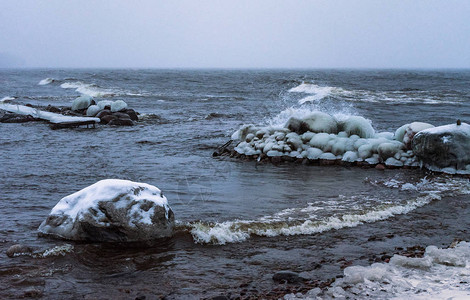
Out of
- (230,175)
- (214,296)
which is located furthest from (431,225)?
(230,175)

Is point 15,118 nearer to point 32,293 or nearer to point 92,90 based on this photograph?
point 32,293

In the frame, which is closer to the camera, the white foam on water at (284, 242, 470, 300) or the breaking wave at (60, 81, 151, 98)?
the white foam on water at (284, 242, 470, 300)

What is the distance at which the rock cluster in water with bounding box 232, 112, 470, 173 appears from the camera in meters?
9.80

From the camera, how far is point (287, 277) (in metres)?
4.75

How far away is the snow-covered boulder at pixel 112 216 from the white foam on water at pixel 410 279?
7.61 feet

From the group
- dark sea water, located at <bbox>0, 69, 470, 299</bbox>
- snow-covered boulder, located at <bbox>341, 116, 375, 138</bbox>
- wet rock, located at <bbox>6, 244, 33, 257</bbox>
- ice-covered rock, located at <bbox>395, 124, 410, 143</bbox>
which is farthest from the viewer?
snow-covered boulder, located at <bbox>341, 116, 375, 138</bbox>

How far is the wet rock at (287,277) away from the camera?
4.70 meters

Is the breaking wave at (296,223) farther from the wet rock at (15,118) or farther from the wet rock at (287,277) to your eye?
the wet rock at (15,118)

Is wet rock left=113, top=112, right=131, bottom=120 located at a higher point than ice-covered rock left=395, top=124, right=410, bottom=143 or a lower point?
lower

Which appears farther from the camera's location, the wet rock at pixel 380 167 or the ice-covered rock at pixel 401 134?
the ice-covered rock at pixel 401 134

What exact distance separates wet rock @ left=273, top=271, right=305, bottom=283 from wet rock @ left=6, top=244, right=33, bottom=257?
2967 millimetres

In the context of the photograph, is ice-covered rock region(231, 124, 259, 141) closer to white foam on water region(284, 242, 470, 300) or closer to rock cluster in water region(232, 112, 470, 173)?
rock cluster in water region(232, 112, 470, 173)

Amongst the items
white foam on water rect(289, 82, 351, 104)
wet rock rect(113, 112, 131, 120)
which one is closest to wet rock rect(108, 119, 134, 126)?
wet rock rect(113, 112, 131, 120)

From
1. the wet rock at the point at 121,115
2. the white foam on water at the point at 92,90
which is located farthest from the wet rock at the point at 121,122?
the white foam on water at the point at 92,90
